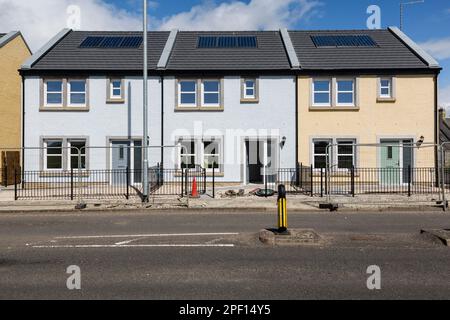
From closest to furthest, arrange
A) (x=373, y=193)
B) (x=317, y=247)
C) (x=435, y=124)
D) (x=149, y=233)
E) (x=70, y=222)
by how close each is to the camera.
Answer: (x=317, y=247)
(x=149, y=233)
(x=70, y=222)
(x=373, y=193)
(x=435, y=124)

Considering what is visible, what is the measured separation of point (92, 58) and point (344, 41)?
49.4 feet

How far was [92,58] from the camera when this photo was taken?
19859 millimetres

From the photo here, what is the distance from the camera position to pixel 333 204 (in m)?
12.5

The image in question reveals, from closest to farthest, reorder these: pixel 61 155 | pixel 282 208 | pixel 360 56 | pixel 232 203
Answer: pixel 282 208 → pixel 232 203 → pixel 61 155 → pixel 360 56

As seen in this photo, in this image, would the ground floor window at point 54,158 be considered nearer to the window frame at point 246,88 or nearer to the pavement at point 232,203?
the pavement at point 232,203

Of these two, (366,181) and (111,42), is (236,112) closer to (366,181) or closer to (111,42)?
(366,181)

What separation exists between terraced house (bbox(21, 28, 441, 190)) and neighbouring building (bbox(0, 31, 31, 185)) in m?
2.43

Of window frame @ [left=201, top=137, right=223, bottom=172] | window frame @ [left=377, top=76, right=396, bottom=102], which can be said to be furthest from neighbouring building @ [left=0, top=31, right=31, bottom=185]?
window frame @ [left=377, top=76, right=396, bottom=102]

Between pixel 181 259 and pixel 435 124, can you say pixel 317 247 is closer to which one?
pixel 181 259

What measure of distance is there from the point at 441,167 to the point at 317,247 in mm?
7744

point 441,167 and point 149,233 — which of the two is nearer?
point 149,233

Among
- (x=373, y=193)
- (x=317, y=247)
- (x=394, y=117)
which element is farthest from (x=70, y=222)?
(x=394, y=117)

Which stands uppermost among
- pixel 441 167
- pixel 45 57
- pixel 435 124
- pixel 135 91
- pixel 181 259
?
pixel 45 57

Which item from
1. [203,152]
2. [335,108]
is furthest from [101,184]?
[335,108]
